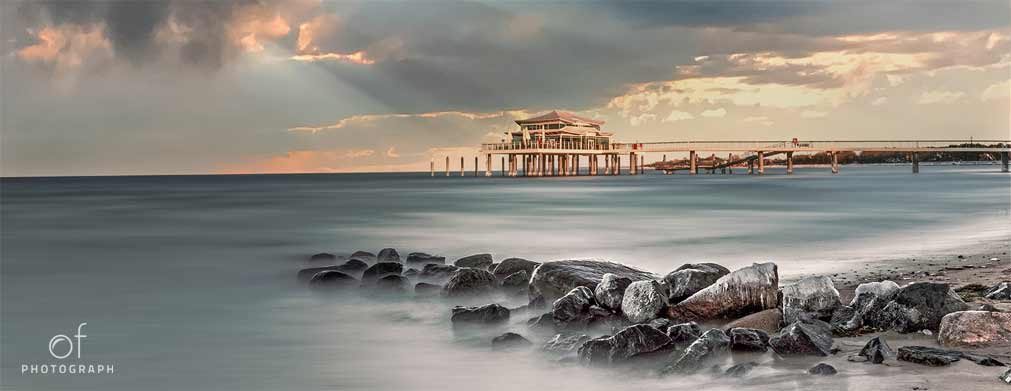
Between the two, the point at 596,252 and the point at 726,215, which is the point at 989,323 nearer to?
the point at 596,252

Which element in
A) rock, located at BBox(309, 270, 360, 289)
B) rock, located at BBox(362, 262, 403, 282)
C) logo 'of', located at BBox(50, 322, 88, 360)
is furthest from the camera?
rock, located at BBox(362, 262, 403, 282)

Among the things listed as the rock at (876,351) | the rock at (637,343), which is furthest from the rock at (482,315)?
the rock at (876,351)

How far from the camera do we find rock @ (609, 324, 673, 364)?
25.5ft

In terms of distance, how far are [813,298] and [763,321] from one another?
33.5 inches

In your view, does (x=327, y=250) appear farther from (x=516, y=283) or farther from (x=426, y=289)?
(x=516, y=283)

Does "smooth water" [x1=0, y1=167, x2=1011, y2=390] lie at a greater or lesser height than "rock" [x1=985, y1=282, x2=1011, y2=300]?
lesser

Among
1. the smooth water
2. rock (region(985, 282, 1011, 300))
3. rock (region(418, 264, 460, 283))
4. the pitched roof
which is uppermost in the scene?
the pitched roof

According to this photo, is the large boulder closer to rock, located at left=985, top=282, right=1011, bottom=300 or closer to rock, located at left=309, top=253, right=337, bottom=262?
rock, located at left=985, top=282, right=1011, bottom=300

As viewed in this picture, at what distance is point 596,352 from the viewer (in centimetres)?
786

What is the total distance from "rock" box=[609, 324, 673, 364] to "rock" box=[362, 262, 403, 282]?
6.34 meters

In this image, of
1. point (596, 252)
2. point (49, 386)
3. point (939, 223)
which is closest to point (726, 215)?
point (939, 223)

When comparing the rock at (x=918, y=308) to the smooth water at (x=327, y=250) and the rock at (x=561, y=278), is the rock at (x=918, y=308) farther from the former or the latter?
the rock at (x=561, y=278)

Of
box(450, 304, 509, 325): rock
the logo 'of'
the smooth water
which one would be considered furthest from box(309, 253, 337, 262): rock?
box(450, 304, 509, 325): rock

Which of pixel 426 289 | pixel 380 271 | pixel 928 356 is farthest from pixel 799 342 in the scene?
pixel 380 271
